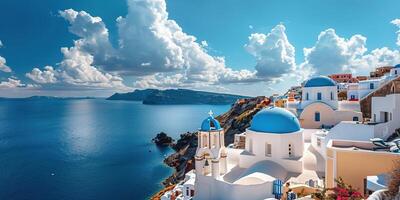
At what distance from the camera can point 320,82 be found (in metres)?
25.8

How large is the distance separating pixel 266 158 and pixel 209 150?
354 centimetres

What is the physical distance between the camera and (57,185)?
3709 cm

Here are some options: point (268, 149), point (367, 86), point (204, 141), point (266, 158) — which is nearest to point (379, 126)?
point (268, 149)

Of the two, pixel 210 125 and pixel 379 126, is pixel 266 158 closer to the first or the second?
pixel 210 125

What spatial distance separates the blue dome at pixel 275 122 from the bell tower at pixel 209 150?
8.37 feet

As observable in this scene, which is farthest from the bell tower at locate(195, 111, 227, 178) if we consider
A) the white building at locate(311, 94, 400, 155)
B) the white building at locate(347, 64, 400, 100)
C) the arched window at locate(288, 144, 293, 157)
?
the white building at locate(347, 64, 400, 100)

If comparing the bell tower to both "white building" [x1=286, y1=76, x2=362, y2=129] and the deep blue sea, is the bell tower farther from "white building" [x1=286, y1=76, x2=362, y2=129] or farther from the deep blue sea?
the deep blue sea

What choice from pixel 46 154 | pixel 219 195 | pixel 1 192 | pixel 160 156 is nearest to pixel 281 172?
pixel 219 195

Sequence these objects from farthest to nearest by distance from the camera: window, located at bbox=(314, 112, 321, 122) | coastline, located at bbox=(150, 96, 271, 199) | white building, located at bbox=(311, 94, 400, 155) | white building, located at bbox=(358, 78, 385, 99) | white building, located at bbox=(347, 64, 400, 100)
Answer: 1. coastline, located at bbox=(150, 96, 271, 199)
2. white building, located at bbox=(358, 78, 385, 99)
3. white building, located at bbox=(347, 64, 400, 100)
4. window, located at bbox=(314, 112, 321, 122)
5. white building, located at bbox=(311, 94, 400, 155)

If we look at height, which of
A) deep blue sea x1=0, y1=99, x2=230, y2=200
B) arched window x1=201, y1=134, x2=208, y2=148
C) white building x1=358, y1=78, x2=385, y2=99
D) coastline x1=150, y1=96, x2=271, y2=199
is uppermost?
white building x1=358, y1=78, x2=385, y2=99

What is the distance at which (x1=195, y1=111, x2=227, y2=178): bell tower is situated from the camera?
1548 centimetres

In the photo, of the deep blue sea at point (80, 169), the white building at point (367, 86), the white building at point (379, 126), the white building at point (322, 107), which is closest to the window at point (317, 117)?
the white building at point (322, 107)

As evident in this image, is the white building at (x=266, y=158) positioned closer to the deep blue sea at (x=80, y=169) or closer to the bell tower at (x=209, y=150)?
the bell tower at (x=209, y=150)

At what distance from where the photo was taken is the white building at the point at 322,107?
24.2 meters
